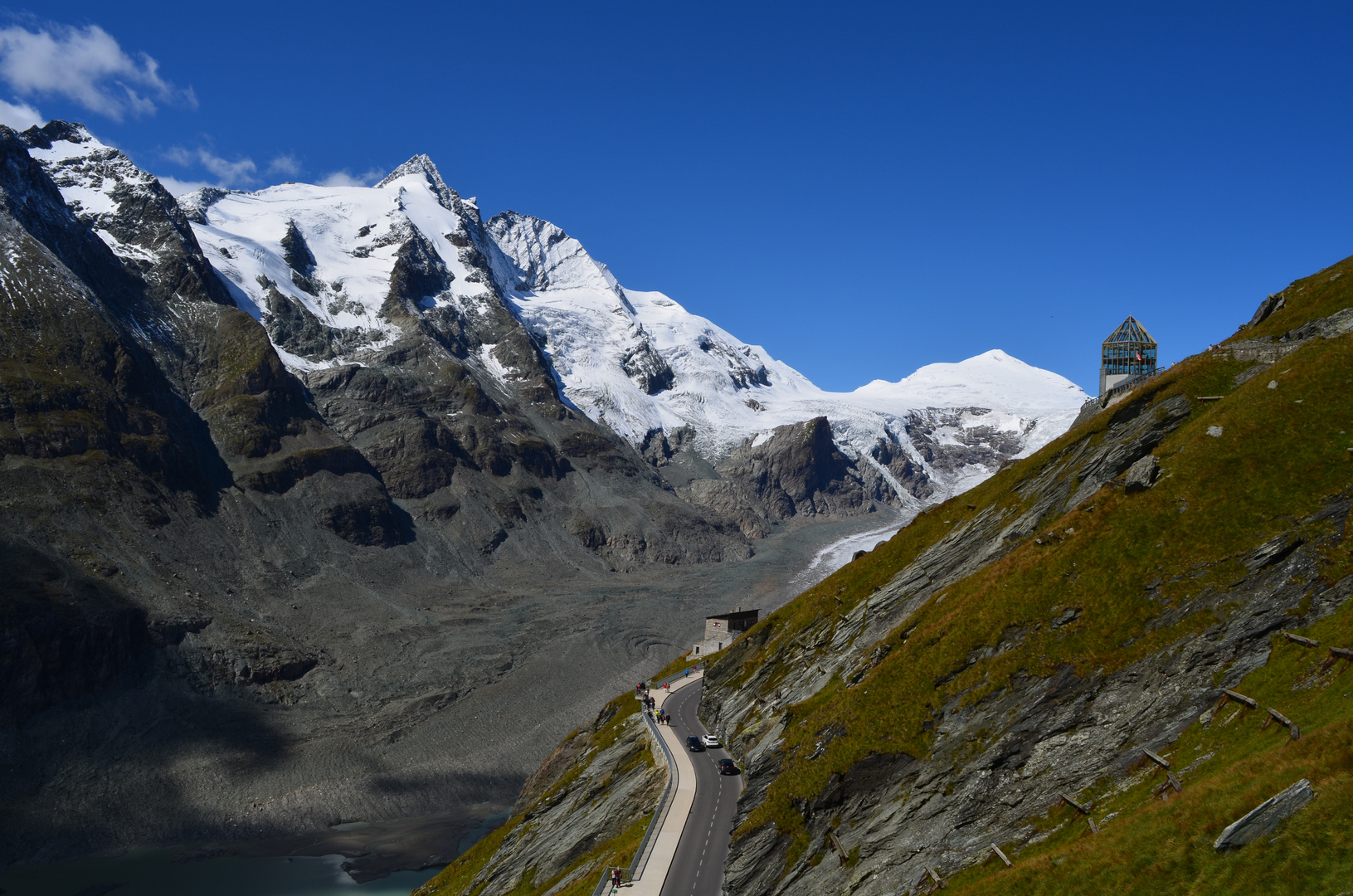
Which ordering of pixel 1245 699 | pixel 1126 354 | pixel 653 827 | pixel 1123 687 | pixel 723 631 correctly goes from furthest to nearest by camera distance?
pixel 723 631, pixel 1126 354, pixel 653 827, pixel 1123 687, pixel 1245 699

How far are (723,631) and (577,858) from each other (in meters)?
50.7

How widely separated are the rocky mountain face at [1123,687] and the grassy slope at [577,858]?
8.20 metres

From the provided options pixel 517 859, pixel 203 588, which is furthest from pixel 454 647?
pixel 517 859

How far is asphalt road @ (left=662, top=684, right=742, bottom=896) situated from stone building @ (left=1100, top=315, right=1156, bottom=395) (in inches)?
2236

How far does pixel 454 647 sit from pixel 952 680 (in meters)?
174

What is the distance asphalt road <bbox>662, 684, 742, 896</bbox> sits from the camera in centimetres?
4262

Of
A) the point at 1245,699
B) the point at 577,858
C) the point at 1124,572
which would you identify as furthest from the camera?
the point at 577,858

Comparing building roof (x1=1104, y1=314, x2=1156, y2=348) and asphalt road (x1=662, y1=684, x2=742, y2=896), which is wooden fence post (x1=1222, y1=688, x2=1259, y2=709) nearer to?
asphalt road (x1=662, y1=684, x2=742, y2=896)

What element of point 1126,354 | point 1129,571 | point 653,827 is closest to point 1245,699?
point 1129,571

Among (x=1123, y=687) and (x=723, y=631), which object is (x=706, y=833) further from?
(x=723, y=631)

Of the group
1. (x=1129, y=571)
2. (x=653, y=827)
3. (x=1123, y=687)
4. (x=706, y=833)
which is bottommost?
(x=706, y=833)

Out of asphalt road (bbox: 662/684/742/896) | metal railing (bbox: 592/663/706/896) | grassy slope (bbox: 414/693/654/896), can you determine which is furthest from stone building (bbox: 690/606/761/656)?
asphalt road (bbox: 662/684/742/896)

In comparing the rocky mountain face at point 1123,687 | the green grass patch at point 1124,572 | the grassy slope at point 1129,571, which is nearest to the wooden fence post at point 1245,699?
the rocky mountain face at point 1123,687

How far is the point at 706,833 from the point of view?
1885 inches
